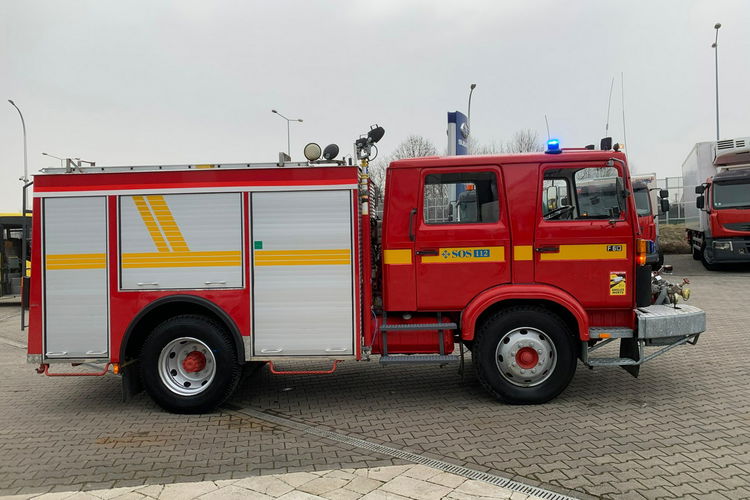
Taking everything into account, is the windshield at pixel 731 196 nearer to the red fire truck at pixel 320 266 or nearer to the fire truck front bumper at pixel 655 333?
the fire truck front bumper at pixel 655 333

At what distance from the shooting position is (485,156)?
5.76 meters

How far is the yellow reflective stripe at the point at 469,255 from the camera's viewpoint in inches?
221

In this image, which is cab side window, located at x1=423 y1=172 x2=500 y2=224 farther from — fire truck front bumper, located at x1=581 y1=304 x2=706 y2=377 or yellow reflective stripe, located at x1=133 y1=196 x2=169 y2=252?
yellow reflective stripe, located at x1=133 y1=196 x2=169 y2=252

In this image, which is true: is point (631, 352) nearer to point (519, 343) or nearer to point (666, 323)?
point (666, 323)

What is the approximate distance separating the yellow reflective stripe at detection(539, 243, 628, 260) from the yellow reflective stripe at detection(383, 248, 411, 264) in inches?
55.9

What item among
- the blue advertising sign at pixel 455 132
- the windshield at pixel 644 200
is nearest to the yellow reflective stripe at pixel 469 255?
the blue advertising sign at pixel 455 132

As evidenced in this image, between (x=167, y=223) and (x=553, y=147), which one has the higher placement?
(x=553, y=147)

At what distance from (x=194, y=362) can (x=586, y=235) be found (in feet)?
13.6

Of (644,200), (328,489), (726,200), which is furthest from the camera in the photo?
(726,200)

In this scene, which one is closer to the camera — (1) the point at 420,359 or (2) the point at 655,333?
(2) the point at 655,333

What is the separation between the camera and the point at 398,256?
5.68m

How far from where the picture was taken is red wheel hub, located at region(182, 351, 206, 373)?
225 inches

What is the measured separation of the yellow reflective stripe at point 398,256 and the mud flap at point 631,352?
244cm

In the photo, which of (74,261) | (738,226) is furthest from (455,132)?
(738,226)
